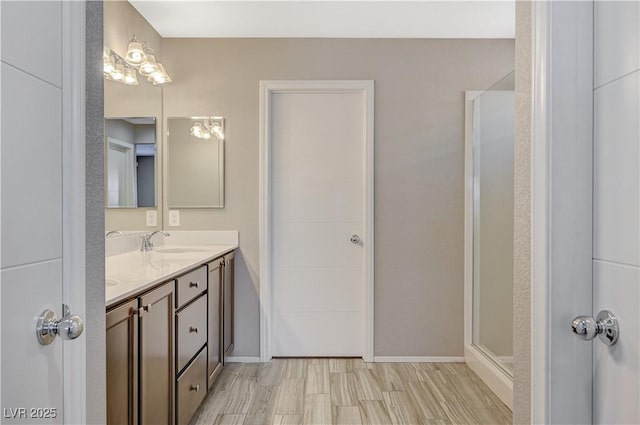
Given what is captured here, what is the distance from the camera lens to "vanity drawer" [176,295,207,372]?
5.64 feet

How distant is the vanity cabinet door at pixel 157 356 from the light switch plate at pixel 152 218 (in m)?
1.24

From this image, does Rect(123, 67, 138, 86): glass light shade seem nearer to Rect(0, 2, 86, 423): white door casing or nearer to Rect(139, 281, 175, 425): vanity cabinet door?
Rect(139, 281, 175, 425): vanity cabinet door

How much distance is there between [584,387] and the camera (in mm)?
744

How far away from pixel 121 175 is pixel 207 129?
2.47 feet

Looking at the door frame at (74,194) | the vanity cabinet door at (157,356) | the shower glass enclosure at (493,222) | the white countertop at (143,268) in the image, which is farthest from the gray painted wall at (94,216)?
the shower glass enclosure at (493,222)

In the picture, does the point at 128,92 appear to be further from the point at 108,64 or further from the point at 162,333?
the point at 162,333

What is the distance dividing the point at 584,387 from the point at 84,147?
1.09 m

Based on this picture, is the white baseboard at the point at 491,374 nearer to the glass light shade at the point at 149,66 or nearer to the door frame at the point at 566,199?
the door frame at the point at 566,199

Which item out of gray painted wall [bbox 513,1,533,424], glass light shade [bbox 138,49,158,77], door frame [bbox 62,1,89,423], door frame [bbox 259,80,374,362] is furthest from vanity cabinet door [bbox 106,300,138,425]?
glass light shade [bbox 138,49,158,77]

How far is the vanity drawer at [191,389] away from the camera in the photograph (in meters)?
1.71

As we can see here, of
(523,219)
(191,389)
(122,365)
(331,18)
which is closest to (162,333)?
(122,365)

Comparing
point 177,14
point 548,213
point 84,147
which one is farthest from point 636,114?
point 177,14

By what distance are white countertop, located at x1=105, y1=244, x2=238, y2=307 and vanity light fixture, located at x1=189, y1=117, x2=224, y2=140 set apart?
0.83 m

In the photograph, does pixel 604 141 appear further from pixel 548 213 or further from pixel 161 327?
pixel 161 327
